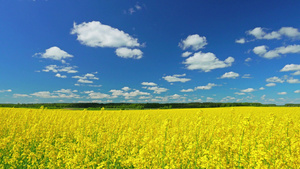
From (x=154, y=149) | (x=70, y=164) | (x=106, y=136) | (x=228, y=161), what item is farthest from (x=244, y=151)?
(x=106, y=136)

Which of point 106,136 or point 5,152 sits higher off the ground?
point 106,136

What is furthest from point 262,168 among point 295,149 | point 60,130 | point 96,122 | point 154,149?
point 60,130

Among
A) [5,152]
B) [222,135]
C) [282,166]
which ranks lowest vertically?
[5,152]

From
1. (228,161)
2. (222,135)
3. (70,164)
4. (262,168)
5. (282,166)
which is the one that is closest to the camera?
(262,168)

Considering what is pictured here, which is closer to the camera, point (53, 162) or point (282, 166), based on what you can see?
point (282, 166)

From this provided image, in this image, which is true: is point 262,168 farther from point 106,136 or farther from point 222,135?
point 106,136

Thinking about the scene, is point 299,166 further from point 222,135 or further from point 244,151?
point 222,135

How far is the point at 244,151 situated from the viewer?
15.4 feet

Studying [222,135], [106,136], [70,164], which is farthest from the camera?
[106,136]

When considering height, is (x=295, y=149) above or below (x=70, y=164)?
above

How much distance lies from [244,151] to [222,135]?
1.13 metres

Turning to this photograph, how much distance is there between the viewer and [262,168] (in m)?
3.65

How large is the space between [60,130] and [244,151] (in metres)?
10.3

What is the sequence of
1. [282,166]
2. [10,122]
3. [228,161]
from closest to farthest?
[282,166] → [228,161] → [10,122]
